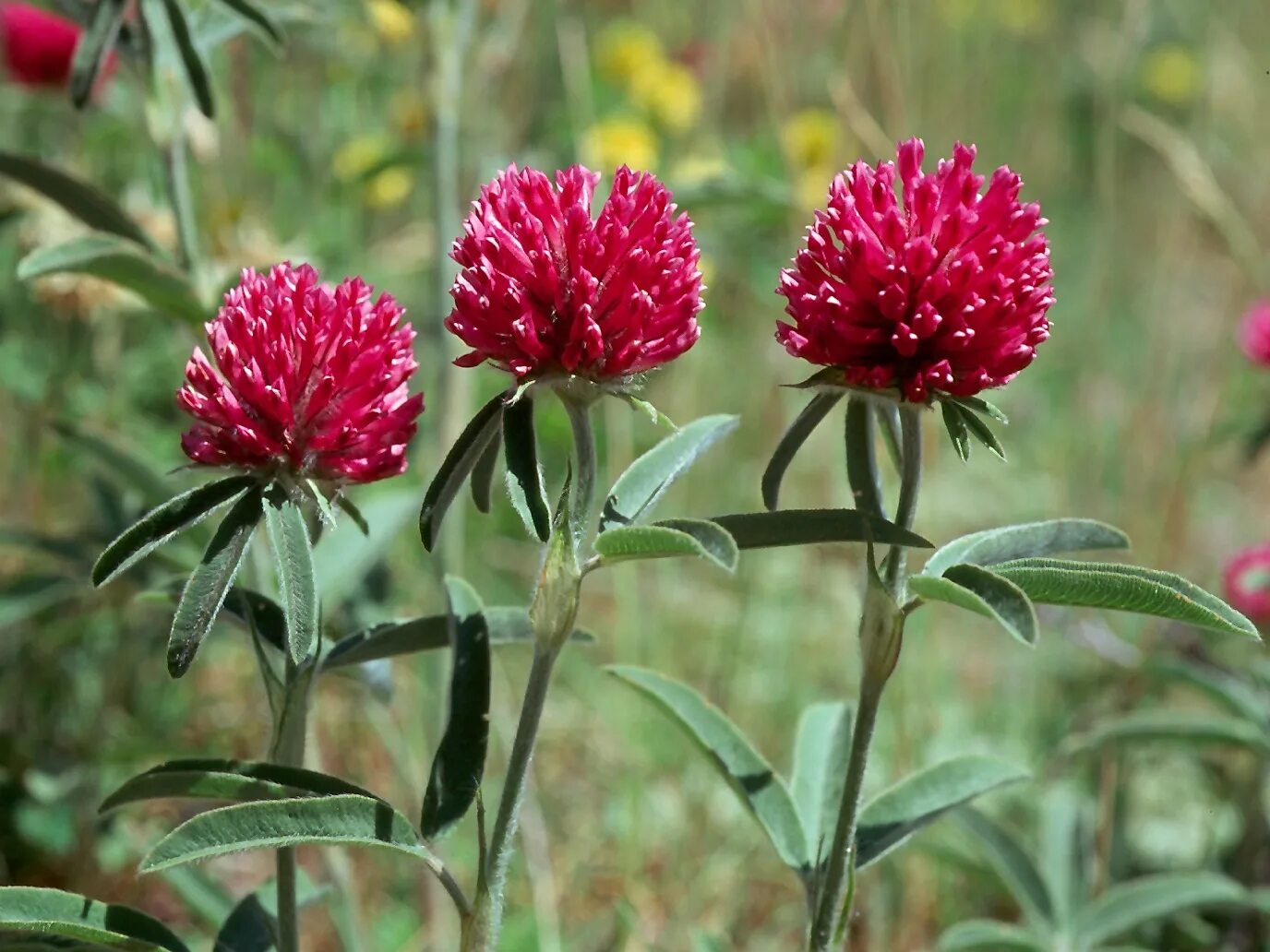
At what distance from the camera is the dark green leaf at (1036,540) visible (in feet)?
4.34

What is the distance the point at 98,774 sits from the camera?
2449 mm

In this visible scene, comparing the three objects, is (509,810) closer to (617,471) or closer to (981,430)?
(981,430)

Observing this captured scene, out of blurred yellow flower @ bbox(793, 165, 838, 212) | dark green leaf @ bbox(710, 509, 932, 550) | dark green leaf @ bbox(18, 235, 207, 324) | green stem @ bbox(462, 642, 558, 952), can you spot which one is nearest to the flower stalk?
green stem @ bbox(462, 642, 558, 952)

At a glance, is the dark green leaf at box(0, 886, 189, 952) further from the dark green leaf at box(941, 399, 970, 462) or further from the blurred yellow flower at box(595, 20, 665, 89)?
the blurred yellow flower at box(595, 20, 665, 89)

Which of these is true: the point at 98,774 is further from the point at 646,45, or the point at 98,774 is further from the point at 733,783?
the point at 646,45

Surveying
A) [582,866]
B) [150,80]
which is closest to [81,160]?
[150,80]

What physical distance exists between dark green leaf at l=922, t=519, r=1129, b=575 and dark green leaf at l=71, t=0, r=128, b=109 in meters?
1.18

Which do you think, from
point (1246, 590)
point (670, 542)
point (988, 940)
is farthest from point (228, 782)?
point (1246, 590)

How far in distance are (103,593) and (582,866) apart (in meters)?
1.05

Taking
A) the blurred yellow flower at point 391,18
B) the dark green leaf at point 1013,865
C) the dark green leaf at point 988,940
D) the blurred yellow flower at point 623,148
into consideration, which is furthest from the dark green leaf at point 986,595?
the blurred yellow flower at point 623,148

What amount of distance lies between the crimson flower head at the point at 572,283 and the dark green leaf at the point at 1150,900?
1261mm

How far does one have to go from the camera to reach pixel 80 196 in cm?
189

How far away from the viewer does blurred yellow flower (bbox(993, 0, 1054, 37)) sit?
233 inches

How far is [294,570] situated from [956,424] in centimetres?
58
